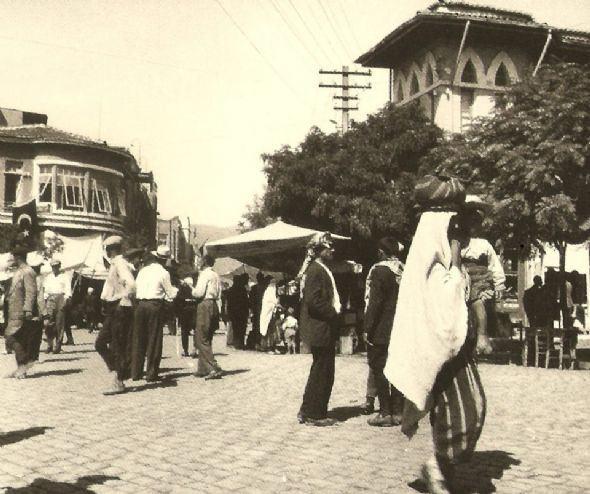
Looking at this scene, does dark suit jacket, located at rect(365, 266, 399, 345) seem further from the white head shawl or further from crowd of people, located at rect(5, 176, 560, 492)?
the white head shawl

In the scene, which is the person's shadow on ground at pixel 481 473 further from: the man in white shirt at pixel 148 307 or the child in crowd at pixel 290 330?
the child in crowd at pixel 290 330

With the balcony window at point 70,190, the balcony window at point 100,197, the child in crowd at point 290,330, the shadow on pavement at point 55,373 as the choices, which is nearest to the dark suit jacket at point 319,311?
the shadow on pavement at point 55,373

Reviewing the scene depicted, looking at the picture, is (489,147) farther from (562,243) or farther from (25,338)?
(25,338)

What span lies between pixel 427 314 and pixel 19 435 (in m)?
4.10

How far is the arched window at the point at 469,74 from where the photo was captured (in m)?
31.1

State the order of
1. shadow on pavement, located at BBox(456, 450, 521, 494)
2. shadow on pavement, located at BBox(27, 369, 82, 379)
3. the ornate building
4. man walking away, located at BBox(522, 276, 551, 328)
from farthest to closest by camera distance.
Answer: the ornate building < man walking away, located at BBox(522, 276, 551, 328) < shadow on pavement, located at BBox(27, 369, 82, 379) < shadow on pavement, located at BBox(456, 450, 521, 494)

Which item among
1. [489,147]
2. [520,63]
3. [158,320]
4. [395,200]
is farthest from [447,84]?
[158,320]

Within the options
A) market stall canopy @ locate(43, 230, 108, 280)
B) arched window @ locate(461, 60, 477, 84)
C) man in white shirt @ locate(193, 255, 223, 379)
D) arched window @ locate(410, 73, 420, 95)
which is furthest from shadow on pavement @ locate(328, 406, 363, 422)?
market stall canopy @ locate(43, 230, 108, 280)

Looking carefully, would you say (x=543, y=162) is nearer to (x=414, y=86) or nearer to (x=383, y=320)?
(x=383, y=320)

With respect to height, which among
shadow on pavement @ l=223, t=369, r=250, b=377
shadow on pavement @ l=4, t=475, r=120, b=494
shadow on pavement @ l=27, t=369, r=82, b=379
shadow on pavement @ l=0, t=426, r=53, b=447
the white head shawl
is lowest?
shadow on pavement @ l=4, t=475, r=120, b=494

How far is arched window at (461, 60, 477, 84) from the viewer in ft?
102

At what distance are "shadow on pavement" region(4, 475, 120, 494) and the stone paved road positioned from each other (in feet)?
0.04

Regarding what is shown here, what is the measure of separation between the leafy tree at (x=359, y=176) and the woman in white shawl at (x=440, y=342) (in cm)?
2146

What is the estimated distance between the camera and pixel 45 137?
47562mm
